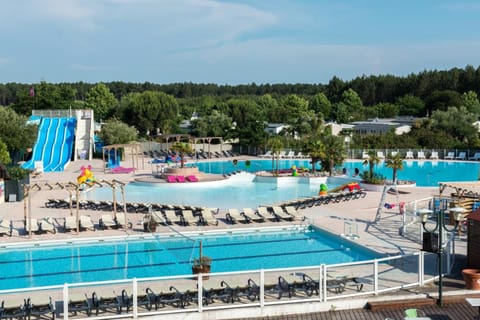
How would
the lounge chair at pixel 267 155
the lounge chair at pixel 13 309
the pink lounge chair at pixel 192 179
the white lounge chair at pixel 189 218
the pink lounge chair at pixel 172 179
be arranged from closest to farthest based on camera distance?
the lounge chair at pixel 13 309 → the white lounge chair at pixel 189 218 → the pink lounge chair at pixel 172 179 → the pink lounge chair at pixel 192 179 → the lounge chair at pixel 267 155

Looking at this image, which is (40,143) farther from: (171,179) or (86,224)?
(86,224)

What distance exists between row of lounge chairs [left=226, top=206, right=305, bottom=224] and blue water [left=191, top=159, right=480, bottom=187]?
1327 centimetres

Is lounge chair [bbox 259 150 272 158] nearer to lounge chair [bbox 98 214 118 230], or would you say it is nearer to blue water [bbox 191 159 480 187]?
blue water [bbox 191 159 480 187]

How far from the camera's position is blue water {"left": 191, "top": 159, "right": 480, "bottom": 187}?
32.7m

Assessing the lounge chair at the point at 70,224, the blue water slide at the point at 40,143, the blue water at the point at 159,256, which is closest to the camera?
the blue water at the point at 159,256

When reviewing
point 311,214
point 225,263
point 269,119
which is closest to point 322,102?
point 269,119

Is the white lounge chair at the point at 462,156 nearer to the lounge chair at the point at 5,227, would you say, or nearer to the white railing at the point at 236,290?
the white railing at the point at 236,290

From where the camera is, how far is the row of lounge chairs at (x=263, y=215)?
62.0ft

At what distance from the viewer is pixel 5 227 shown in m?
17.6

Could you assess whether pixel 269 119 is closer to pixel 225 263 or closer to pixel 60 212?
pixel 60 212

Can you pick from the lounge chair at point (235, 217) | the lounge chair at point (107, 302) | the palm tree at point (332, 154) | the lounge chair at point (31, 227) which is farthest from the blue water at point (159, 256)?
the palm tree at point (332, 154)

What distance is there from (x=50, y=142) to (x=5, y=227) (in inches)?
874

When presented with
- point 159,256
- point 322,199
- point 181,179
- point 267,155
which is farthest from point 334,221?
point 267,155

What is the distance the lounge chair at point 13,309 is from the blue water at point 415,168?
79.4ft
